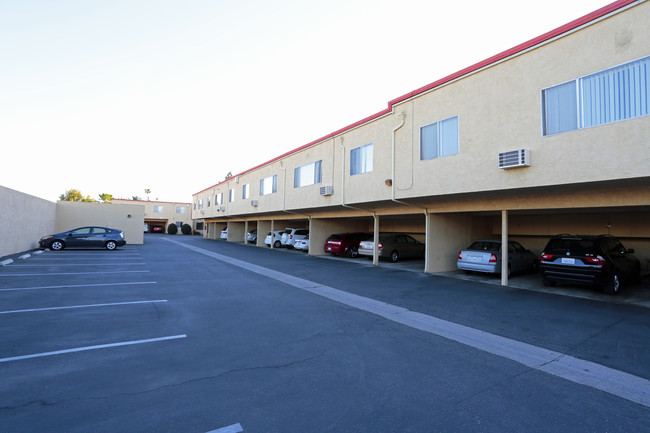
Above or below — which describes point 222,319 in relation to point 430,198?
below

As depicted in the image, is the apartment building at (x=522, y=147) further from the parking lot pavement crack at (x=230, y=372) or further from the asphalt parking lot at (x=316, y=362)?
the parking lot pavement crack at (x=230, y=372)

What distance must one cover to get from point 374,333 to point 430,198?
745cm

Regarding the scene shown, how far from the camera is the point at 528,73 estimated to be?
28.3 feet

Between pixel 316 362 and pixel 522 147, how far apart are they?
790cm

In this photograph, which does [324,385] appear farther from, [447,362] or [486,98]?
[486,98]

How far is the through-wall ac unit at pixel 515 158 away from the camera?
8.48 meters

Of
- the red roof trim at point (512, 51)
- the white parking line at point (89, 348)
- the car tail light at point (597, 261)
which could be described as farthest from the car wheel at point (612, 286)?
the white parking line at point (89, 348)

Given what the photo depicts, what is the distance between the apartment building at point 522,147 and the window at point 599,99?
22 mm

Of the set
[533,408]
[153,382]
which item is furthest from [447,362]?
[153,382]

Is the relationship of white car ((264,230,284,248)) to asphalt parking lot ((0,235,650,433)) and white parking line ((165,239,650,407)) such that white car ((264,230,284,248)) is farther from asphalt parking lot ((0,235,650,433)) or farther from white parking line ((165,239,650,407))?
white parking line ((165,239,650,407))

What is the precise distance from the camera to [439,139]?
11.1 metres

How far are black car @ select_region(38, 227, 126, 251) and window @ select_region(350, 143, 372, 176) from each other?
56.1 ft

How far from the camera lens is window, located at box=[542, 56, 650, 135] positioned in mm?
6816

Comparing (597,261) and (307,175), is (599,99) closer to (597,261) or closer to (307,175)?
(597,261)
